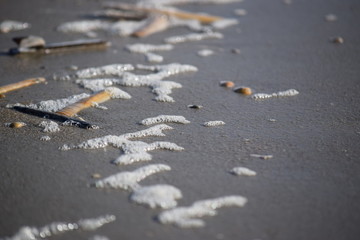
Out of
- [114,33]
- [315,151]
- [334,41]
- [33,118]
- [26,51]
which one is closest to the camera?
[315,151]

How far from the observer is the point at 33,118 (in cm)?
323

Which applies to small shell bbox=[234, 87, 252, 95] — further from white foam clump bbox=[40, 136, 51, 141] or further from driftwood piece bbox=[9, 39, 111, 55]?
driftwood piece bbox=[9, 39, 111, 55]

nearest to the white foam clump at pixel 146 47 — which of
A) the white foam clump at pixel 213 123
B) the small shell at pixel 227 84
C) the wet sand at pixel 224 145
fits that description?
the wet sand at pixel 224 145

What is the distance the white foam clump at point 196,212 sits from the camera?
218 cm

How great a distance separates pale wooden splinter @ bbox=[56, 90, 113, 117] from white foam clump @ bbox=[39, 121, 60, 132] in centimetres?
13

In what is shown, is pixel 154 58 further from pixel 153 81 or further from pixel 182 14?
pixel 182 14

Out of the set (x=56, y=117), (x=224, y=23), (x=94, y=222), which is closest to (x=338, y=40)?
(x=224, y=23)

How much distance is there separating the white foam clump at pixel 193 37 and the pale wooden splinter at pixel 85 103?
4.83 feet

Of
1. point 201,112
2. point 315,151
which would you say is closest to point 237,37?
point 201,112

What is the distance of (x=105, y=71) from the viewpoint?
411 cm

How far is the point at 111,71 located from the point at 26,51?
0.88m

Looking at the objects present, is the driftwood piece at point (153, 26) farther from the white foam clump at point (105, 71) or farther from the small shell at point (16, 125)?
the small shell at point (16, 125)

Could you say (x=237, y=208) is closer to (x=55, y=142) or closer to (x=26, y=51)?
(x=55, y=142)

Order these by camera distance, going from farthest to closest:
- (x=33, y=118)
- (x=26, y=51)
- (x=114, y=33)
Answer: (x=114, y=33) → (x=26, y=51) → (x=33, y=118)
